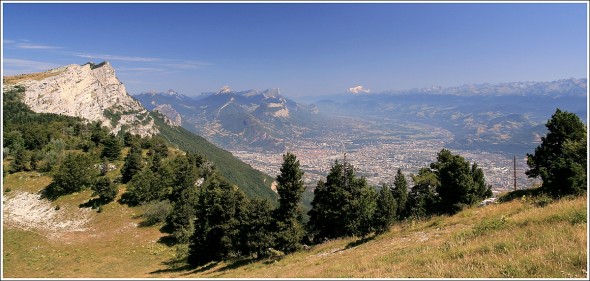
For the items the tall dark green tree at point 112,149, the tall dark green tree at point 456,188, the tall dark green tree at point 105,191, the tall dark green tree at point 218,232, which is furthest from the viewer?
the tall dark green tree at point 112,149

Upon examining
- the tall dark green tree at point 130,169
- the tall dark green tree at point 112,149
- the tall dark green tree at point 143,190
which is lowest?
the tall dark green tree at point 143,190

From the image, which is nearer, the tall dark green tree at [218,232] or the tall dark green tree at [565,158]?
the tall dark green tree at [565,158]

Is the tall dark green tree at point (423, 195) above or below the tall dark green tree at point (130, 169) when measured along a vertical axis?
below

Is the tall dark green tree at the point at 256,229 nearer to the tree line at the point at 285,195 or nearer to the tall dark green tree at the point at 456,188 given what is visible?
the tree line at the point at 285,195

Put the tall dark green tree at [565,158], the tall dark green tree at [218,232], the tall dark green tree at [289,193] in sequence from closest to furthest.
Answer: the tall dark green tree at [565,158]
the tall dark green tree at [289,193]
the tall dark green tree at [218,232]

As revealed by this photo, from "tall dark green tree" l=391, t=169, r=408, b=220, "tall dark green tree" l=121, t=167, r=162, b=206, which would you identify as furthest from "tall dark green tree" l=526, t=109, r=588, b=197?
"tall dark green tree" l=121, t=167, r=162, b=206

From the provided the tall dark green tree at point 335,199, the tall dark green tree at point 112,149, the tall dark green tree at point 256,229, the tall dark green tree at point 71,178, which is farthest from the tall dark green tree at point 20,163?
the tall dark green tree at point 335,199

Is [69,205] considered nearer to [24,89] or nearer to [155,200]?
[155,200]
